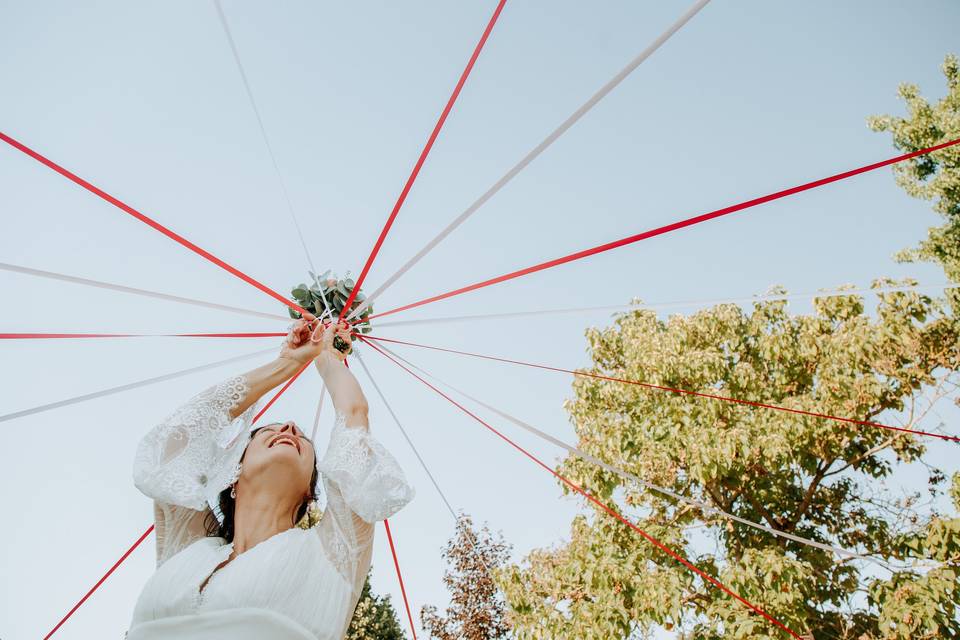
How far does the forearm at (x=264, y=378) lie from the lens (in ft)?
7.35

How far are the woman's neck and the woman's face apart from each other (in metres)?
0.06

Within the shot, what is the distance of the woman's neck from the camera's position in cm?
200

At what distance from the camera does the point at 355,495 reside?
1.92 metres

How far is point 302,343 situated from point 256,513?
28.6 inches

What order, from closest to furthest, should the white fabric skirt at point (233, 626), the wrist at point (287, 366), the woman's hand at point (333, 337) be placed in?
the white fabric skirt at point (233, 626) < the wrist at point (287, 366) < the woman's hand at point (333, 337)

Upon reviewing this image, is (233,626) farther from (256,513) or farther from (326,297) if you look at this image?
(326,297)

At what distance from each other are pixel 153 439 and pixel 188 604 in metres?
0.56

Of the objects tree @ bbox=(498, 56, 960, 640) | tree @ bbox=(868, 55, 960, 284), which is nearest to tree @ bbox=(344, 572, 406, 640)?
tree @ bbox=(498, 56, 960, 640)

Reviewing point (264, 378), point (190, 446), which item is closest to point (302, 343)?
point (264, 378)

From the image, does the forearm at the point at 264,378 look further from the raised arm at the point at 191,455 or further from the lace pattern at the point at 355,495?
the lace pattern at the point at 355,495

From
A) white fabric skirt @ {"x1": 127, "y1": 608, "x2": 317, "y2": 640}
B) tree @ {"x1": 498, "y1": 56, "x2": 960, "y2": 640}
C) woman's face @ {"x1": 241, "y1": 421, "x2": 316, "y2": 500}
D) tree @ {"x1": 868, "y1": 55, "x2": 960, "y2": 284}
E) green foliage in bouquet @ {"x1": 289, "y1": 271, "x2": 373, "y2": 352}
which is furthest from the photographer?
tree @ {"x1": 868, "y1": 55, "x2": 960, "y2": 284}

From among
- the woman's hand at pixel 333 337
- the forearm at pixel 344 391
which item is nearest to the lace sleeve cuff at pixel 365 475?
the forearm at pixel 344 391

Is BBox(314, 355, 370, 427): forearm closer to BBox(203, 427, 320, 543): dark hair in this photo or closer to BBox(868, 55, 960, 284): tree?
BBox(203, 427, 320, 543): dark hair

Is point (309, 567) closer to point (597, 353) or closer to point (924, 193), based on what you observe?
point (597, 353)
